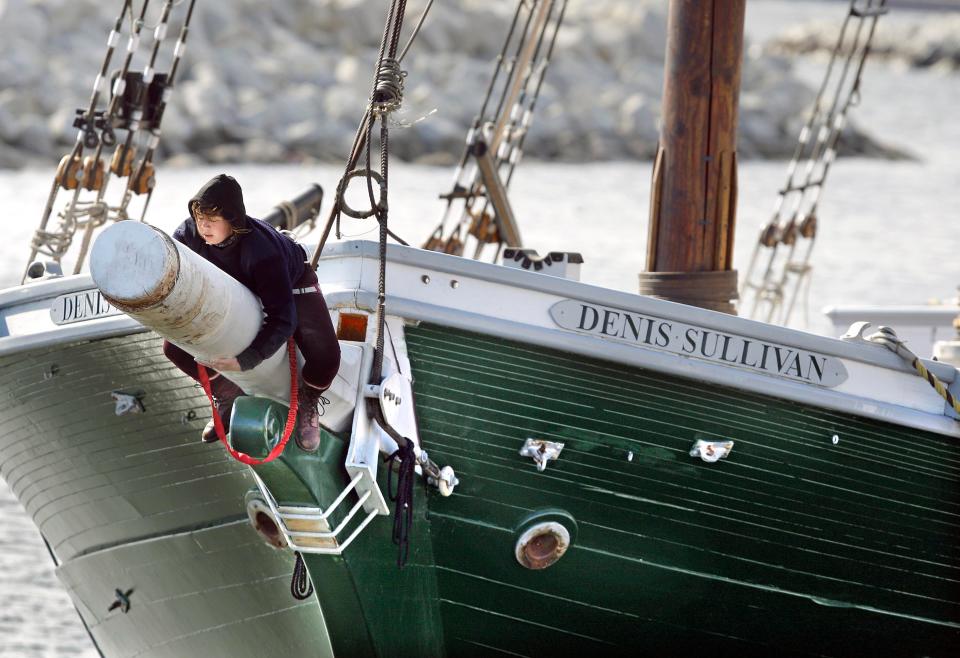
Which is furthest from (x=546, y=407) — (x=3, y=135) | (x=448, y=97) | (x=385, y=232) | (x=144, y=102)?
(x=448, y=97)

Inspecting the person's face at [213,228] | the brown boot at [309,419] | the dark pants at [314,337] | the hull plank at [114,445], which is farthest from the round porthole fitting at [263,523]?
the person's face at [213,228]

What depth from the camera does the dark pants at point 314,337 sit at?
5.89 meters

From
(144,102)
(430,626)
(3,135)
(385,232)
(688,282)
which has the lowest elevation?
(430,626)

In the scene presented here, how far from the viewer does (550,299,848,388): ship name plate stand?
670cm

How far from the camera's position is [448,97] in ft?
123

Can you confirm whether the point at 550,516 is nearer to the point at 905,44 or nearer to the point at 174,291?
the point at 174,291

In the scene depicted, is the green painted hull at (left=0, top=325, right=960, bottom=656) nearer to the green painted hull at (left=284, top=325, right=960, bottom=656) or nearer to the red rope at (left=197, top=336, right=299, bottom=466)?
the green painted hull at (left=284, top=325, right=960, bottom=656)

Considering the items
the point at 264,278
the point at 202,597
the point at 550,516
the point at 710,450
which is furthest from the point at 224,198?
the point at 202,597

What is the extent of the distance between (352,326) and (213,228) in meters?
1.09

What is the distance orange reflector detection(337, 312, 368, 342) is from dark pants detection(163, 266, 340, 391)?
51cm

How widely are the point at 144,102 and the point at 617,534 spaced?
4.14 meters

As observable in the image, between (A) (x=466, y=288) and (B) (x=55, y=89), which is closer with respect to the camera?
(A) (x=466, y=288)

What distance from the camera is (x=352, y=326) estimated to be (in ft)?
21.3

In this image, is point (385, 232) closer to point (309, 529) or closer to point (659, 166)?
point (309, 529)
